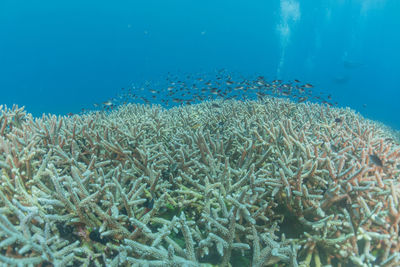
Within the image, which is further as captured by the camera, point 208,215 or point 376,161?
point 376,161

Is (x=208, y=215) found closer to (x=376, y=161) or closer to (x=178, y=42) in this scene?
(x=376, y=161)

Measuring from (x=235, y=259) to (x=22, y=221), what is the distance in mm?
1866

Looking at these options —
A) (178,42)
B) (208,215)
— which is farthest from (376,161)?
(178,42)

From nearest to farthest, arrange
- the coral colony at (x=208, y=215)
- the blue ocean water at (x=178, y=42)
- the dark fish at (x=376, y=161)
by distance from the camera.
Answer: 1. the coral colony at (x=208, y=215)
2. the dark fish at (x=376, y=161)
3. the blue ocean water at (x=178, y=42)

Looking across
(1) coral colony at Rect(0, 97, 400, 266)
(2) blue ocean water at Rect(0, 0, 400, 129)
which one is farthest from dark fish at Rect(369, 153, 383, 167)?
(2) blue ocean water at Rect(0, 0, 400, 129)

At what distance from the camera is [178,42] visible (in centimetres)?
10494

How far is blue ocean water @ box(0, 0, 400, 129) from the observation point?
90062mm

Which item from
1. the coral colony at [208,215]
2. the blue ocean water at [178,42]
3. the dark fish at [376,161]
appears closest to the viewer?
the coral colony at [208,215]

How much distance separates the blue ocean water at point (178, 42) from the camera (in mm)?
90062

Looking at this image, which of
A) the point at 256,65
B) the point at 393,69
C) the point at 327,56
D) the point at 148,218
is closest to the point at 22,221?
the point at 148,218

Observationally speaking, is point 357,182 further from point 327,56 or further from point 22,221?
point 327,56

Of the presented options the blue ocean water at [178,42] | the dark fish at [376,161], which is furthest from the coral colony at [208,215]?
the blue ocean water at [178,42]

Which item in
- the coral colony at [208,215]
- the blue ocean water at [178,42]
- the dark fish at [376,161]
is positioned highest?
the blue ocean water at [178,42]

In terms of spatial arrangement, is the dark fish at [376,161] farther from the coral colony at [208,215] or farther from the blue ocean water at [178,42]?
the blue ocean water at [178,42]
